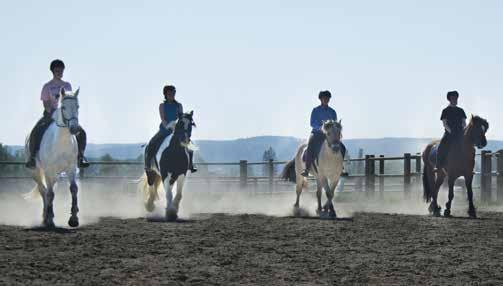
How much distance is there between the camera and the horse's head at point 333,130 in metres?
17.8

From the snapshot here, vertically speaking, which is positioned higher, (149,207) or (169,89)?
(169,89)

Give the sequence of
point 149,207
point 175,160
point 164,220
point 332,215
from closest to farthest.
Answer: point 164,220, point 175,160, point 332,215, point 149,207

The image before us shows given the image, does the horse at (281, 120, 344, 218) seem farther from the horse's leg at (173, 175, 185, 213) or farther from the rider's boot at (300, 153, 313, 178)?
the horse's leg at (173, 175, 185, 213)

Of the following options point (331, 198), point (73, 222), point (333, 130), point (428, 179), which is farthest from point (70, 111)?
point (428, 179)

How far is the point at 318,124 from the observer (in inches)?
747

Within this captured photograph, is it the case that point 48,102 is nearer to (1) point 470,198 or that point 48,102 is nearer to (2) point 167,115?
(2) point 167,115

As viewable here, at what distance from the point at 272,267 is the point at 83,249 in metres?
2.62

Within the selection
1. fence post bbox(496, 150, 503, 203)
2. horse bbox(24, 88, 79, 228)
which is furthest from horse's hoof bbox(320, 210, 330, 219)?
fence post bbox(496, 150, 503, 203)

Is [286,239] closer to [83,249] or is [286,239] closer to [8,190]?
[83,249]

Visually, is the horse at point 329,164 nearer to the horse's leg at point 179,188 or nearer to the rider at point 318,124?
the rider at point 318,124

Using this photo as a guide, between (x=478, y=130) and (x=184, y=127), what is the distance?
6.23 m

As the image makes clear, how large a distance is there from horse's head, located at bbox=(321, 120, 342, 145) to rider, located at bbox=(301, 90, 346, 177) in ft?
2.63

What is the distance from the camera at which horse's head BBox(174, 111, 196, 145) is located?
17.3 m

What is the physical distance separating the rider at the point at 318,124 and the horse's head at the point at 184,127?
2.80 m
